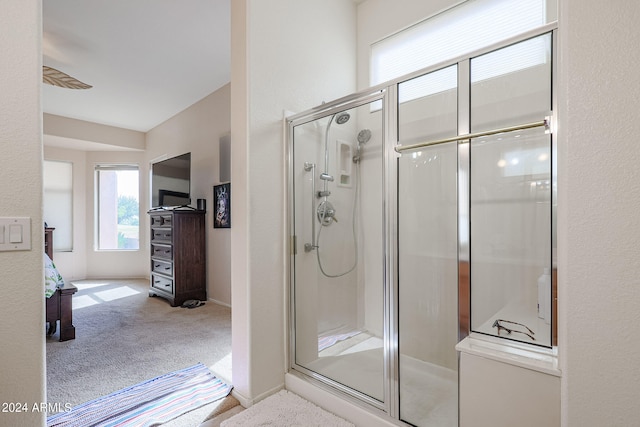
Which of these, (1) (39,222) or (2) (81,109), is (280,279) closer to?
(1) (39,222)

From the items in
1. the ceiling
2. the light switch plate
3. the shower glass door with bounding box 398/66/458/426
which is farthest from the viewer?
the ceiling

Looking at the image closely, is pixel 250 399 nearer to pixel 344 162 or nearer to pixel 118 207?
pixel 344 162

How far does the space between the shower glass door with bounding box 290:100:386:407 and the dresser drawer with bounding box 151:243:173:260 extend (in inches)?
109

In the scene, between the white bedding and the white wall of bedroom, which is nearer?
the white bedding

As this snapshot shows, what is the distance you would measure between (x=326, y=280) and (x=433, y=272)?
767 mm

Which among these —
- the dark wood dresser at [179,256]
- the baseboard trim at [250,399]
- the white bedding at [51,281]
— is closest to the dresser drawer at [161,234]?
the dark wood dresser at [179,256]

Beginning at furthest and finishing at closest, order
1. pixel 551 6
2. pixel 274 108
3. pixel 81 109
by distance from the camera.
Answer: pixel 81 109
pixel 274 108
pixel 551 6

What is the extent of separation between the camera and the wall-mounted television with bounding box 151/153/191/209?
4.63m

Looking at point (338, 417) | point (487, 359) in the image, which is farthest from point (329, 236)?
point (487, 359)

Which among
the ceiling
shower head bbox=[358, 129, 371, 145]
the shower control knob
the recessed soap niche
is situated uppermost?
the ceiling

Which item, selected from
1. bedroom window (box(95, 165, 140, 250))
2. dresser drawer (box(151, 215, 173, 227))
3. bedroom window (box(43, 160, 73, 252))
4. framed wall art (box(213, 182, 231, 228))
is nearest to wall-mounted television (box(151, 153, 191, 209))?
dresser drawer (box(151, 215, 173, 227))

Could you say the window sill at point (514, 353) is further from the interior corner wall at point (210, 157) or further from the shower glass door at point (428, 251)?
the interior corner wall at point (210, 157)

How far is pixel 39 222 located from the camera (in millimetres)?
1188

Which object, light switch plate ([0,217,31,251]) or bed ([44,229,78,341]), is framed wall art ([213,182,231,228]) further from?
light switch plate ([0,217,31,251])
